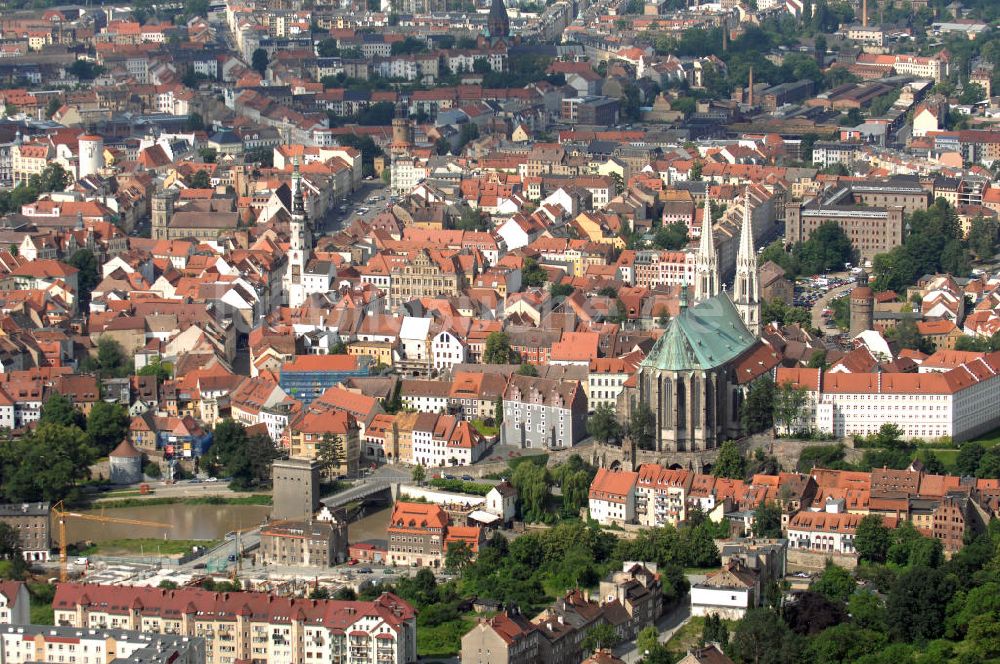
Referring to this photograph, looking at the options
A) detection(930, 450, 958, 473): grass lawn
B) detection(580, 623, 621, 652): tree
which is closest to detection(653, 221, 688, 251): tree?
detection(930, 450, 958, 473): grass lawn

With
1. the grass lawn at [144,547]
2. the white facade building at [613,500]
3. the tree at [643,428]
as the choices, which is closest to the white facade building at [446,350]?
the tree at [643,428]

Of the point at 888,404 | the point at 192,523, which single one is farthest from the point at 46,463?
the point at 888,404

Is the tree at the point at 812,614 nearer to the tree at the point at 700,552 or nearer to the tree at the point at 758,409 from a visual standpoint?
the tree at the point at 700,552

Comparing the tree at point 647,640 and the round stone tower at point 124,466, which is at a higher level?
the round stone tower at point 124,466

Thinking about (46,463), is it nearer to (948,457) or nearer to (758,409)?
(758,409)

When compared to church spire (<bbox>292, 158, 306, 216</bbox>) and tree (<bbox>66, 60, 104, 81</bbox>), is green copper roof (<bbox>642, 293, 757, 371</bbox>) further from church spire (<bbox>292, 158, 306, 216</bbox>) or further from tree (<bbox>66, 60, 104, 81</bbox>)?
tree (<bbox>66, 60, 104, 81</bbox>)
